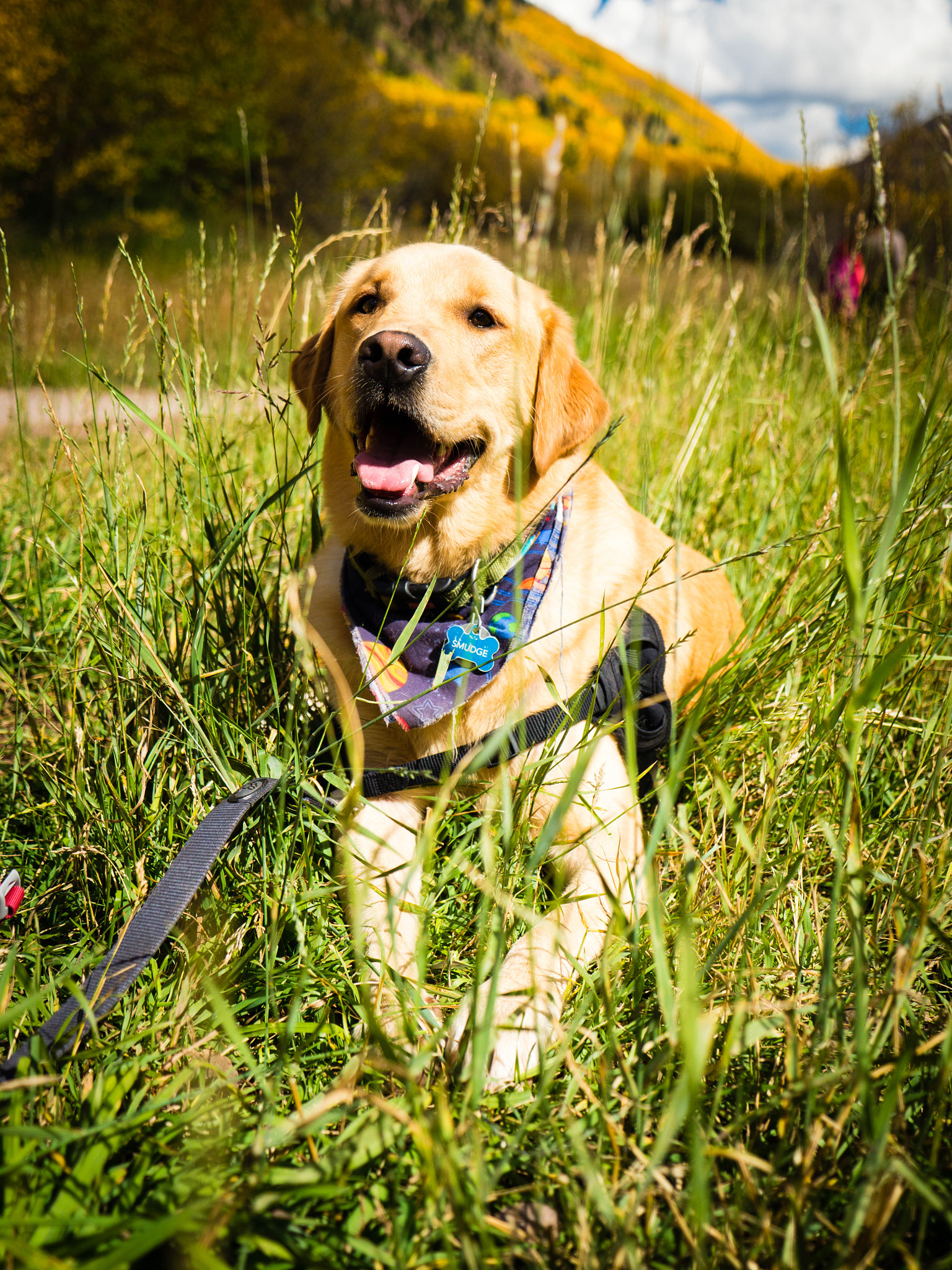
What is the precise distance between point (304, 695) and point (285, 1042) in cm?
97

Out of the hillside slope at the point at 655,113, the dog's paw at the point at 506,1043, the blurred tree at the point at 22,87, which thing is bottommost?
the dog's paw at the point at 506,1043

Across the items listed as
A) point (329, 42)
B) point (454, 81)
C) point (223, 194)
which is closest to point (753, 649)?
point (223, 194)

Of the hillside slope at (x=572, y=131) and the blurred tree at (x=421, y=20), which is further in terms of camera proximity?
the blurred tree at (x=421, y=20)

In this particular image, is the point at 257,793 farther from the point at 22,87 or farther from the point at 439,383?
the point at 22,87

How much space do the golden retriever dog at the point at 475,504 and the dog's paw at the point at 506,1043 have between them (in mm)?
177

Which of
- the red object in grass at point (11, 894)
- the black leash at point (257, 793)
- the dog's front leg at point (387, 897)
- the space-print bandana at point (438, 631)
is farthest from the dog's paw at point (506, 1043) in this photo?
the red object in grass at point (11, 894)

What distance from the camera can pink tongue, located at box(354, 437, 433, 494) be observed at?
185 cm

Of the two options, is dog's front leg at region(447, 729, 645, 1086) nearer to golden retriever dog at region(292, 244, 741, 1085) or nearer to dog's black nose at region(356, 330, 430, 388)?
golden retriever dog at region(292, 244, 741, 1085)

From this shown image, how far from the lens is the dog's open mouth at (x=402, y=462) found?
6.01 feet

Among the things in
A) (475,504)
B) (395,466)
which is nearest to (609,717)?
(475,504)

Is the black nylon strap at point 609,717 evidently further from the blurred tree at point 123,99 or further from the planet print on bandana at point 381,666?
the blurred tree at point 123,99

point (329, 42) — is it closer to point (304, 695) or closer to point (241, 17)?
point (241, 17)

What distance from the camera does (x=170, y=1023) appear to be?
1139 millimetres

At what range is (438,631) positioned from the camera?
1826 millimetres
